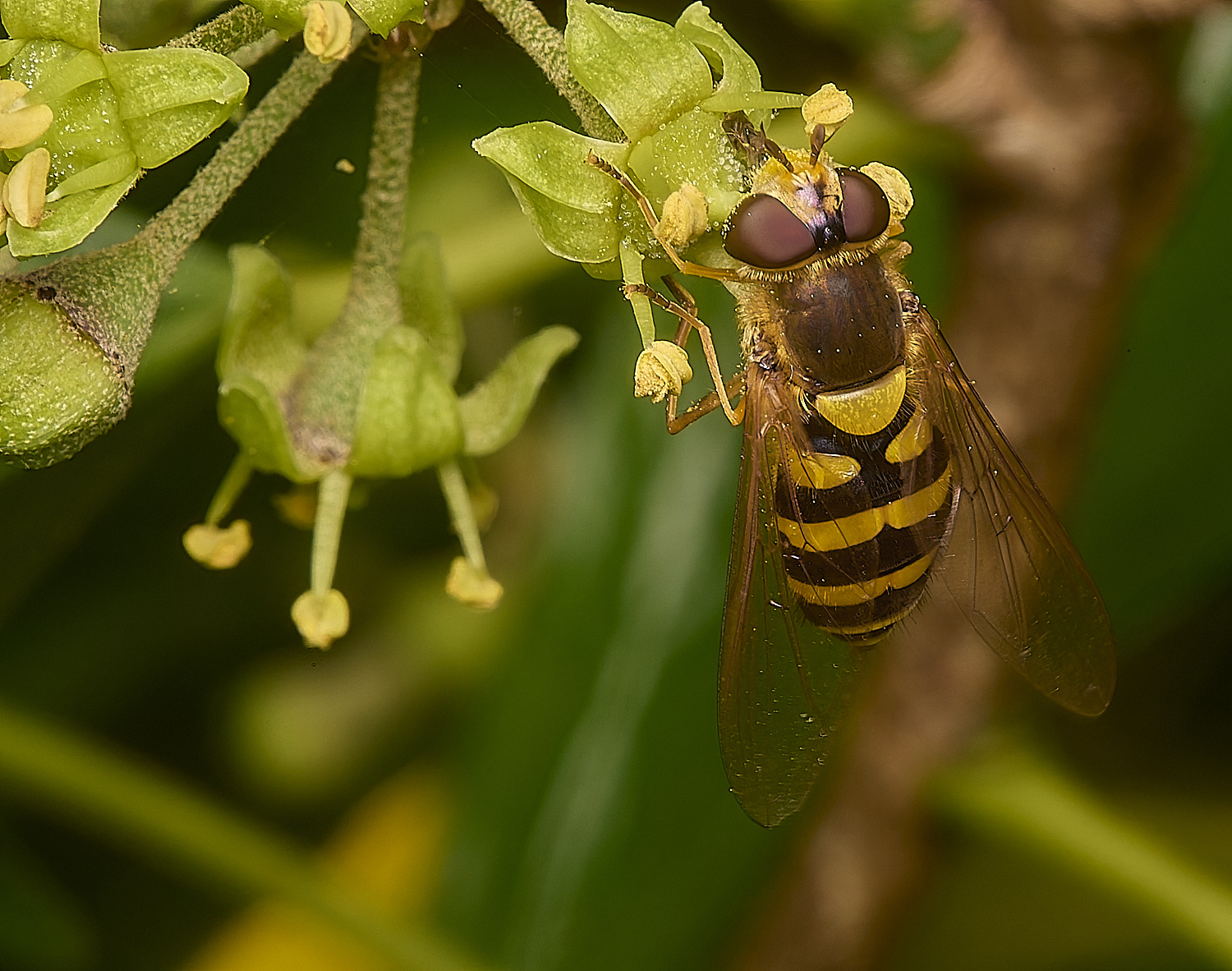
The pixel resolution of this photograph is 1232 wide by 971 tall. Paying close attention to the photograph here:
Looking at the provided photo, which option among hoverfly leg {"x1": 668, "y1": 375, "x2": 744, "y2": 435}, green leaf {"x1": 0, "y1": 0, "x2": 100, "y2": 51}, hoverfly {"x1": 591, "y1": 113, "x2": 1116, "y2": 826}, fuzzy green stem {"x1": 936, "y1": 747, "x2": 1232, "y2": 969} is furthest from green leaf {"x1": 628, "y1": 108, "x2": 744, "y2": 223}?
fuzzy green stem {"x1": 936, "y1": 747, "x2": 1232, "y2": 969}

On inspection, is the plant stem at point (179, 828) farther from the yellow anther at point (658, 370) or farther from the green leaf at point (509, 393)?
the yellow anther at point (658, 370)

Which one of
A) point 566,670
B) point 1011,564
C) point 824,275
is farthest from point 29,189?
point 566,670

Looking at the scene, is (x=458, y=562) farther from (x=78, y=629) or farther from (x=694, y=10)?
(x=78, y=629)

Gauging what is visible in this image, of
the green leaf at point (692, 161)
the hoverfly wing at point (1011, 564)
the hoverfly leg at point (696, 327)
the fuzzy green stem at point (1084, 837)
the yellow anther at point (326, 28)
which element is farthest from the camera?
the fuzzy green stem at point (1084, 837)

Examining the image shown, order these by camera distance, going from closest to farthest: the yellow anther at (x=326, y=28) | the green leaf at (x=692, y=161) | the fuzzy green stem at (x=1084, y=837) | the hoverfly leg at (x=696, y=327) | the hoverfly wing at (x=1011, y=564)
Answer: the yellow anther at (x=326, y=28) < the green leaf at (x=692, y=161) < the hoverfly leg at (x=696, y=327) < the hoverfly wing at (x=1011, y=564) < the fuzzy green stem at (x=1084, y=837)

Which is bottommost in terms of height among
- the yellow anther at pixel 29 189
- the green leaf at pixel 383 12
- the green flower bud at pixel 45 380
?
the green flower bud at pixel 45 380

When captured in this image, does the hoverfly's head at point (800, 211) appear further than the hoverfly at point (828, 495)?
No

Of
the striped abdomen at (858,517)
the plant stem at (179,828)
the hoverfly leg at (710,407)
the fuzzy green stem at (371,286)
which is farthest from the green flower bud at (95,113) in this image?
A: the plant stem at (179,828)
